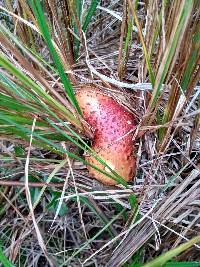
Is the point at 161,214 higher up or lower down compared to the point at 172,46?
lower down

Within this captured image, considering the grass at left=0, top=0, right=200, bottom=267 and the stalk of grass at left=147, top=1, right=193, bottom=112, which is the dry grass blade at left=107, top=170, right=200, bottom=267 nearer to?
the grass at left=0, top=0, right=200, bottom=267

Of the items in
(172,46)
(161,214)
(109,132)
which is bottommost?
(161,214)

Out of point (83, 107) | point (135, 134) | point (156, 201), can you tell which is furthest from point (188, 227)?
point (83, 107)

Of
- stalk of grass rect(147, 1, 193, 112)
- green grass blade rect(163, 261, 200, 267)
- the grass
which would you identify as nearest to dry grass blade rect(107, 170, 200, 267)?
the grass

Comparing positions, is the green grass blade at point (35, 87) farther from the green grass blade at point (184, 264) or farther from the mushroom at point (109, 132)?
the green grass blade at point (184, 264)

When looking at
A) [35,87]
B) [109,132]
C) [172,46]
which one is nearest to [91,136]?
[109,132]

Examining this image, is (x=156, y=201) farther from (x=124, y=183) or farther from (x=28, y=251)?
(x=28, y=251)

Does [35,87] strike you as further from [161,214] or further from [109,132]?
[161,214]
